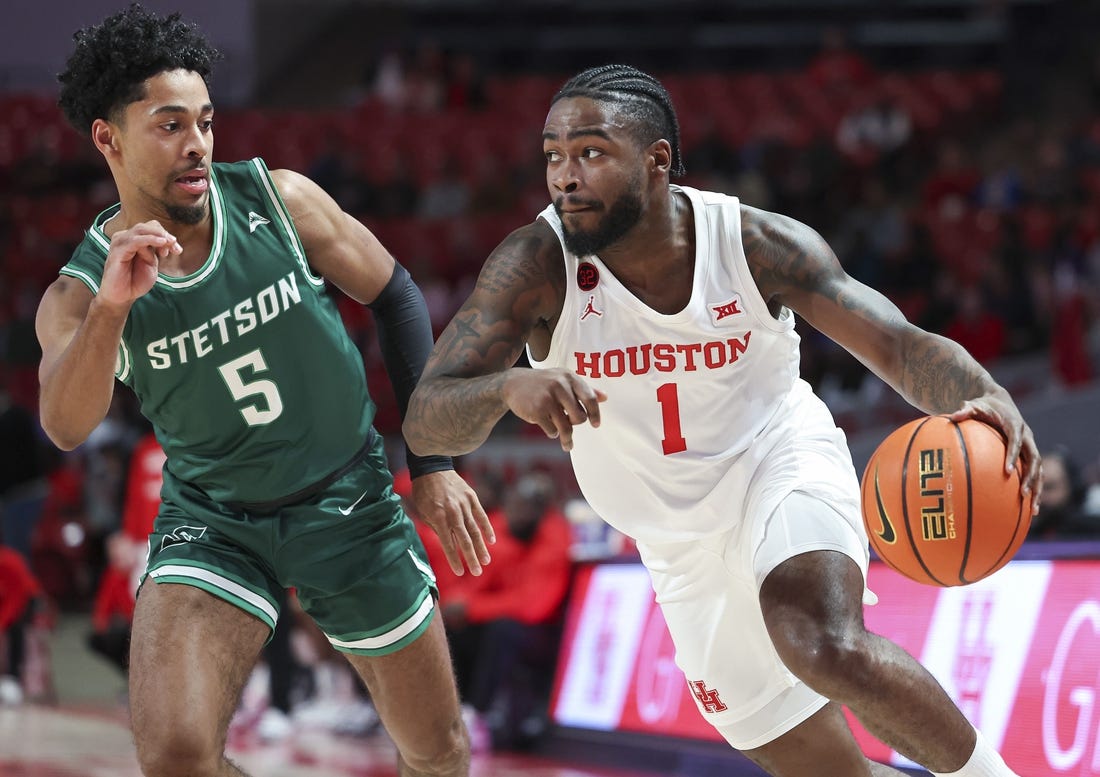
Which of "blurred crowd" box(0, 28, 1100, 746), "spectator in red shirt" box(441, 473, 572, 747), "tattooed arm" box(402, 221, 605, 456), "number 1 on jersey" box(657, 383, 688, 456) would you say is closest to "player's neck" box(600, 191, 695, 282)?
"tattooed arm" box(402, 221, 605, 456)

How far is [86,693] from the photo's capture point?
1033cm

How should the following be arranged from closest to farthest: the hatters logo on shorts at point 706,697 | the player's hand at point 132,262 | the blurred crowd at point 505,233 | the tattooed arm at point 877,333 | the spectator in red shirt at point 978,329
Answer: the player's hand at point 132,262 < the tattooed arm at point 877,333 < the hatters logo on shorts at point 706,697 < the blurred crowd at point 505,233 < the spectator in red shirt at point 978,329

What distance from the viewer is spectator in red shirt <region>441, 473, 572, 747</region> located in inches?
314

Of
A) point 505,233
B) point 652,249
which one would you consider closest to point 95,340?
point 652,249

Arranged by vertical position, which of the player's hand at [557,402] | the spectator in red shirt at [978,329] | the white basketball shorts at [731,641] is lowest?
the spectator in red shirt at [978,329]

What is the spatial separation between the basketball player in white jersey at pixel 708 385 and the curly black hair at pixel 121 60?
0.96 metres

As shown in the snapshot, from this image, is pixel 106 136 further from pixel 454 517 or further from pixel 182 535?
pixel 454 517

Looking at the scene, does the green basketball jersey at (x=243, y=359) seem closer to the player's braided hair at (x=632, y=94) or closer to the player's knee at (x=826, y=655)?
the player's braided hair at (x=632, y=94)

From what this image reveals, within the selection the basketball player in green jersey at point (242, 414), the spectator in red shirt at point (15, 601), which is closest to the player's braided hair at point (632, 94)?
the basketball player in green jersey at point (242, 414)

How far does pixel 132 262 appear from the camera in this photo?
334 centimetres

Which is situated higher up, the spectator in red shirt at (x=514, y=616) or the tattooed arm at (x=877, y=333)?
the tattooed arm at (x=877, y=333)

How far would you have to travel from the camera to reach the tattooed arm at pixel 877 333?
3.48m

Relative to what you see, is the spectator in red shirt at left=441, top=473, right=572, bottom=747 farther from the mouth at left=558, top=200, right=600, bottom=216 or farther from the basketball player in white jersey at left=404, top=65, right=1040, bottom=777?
the mouth at left=558, top=200, right=600, bottom=216

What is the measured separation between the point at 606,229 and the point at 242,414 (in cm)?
104
